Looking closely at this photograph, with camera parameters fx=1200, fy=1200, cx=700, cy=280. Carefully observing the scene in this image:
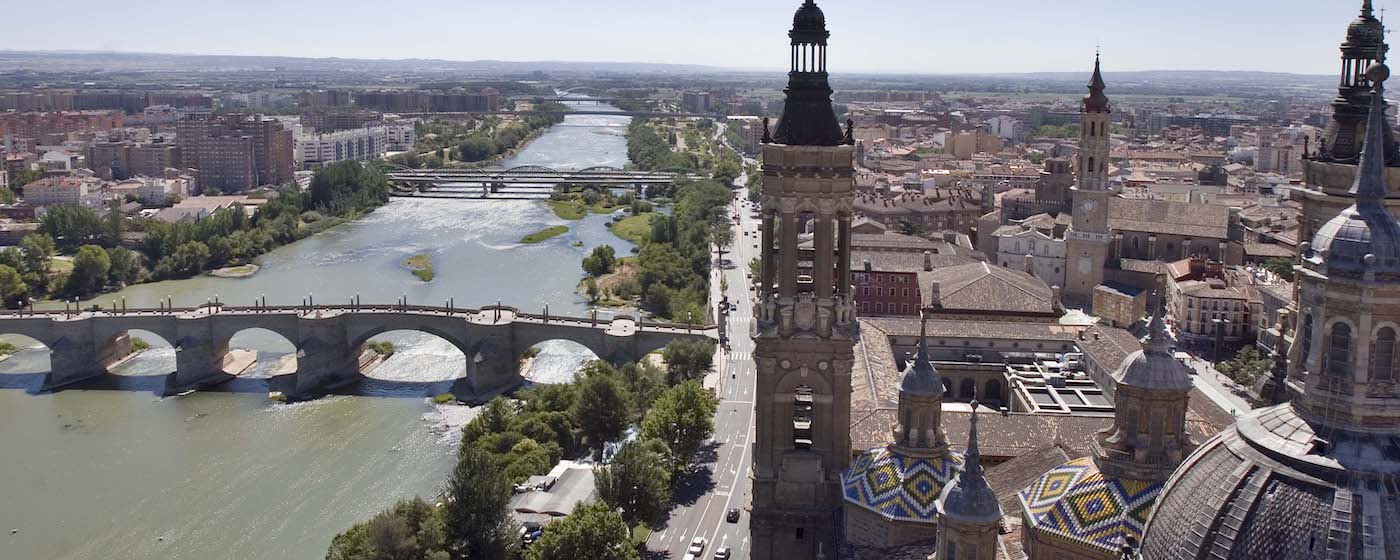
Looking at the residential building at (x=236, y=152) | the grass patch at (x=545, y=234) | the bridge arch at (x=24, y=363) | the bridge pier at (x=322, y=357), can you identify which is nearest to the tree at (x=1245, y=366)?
the bridge pier at (x=322, y=357)

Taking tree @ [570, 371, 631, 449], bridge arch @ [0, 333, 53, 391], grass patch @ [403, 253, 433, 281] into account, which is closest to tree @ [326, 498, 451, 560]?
tree @ [570, 371, 631, 449]

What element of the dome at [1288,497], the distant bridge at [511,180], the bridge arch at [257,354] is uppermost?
the dome at [1288,497]

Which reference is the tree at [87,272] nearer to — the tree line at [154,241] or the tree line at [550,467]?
the tree line at [154,241]

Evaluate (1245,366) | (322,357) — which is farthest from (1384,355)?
(322,357)

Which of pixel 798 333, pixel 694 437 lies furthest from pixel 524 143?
pixel 798 333

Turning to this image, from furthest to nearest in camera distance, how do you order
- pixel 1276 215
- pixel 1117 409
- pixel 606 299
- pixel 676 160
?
pixel 676 160 < pixel 1276 215 < pixel 606 299 < pixel 1117 409

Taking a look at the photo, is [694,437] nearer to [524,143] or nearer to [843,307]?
[843,307]
